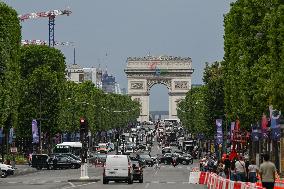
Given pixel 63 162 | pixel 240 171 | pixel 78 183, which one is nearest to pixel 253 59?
pixel 78 183

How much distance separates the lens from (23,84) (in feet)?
437

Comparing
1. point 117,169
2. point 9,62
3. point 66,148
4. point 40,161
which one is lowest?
point 117,169

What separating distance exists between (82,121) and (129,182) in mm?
5784

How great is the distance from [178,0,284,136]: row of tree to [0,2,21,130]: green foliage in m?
19.5

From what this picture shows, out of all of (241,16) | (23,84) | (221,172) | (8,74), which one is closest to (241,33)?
(241,16)

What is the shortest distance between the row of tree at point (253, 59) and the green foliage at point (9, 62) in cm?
1950

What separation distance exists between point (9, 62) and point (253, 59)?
3169 centimetres

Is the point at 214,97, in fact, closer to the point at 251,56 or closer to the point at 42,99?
the point at 42,99

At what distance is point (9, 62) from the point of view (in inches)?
3999

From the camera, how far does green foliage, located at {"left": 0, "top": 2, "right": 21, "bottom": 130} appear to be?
95875 millimetres

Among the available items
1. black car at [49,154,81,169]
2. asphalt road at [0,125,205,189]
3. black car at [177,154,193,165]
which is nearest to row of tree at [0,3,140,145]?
black car at [49,154,81,169]

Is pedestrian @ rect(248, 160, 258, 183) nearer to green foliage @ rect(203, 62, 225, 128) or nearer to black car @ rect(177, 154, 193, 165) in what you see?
green foliage @ rect(203, 62, 225, 128)

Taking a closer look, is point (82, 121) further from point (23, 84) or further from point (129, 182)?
point (23, 84)

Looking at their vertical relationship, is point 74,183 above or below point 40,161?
below
